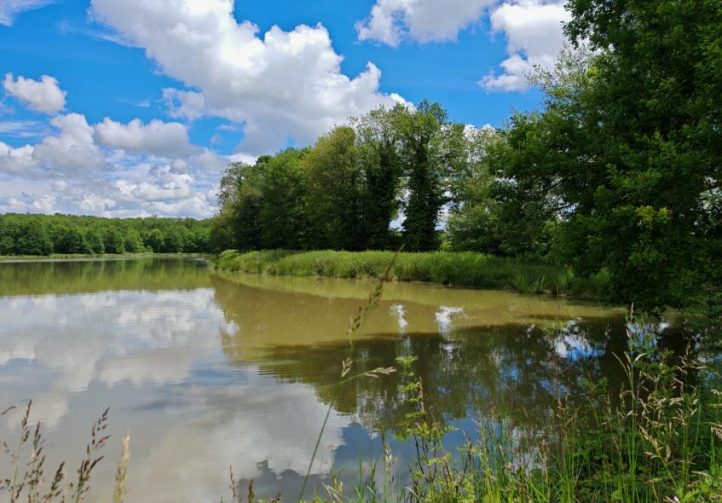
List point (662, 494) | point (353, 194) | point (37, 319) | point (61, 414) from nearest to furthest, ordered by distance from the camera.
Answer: point (662, 494), point (61, 414), point (37, 319), point (353, 194)

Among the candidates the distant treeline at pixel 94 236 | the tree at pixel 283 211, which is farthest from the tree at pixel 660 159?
the distant treeline at pixel 94 236

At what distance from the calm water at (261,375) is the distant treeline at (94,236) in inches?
3126

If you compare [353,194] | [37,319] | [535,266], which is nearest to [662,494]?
[37,319]

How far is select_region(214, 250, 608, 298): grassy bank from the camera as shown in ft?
59.6

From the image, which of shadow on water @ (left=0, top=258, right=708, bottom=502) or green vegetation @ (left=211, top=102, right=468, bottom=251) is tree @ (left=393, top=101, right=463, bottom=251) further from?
shadow on water @ (left=0, top=258, right=708, bottom=502)

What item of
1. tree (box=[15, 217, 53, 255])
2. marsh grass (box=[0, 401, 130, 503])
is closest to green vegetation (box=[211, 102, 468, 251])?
marsh grass (box=[0, 401, 130, 503])

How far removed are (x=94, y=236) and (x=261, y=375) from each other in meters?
98.1

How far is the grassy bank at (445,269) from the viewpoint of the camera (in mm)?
18172

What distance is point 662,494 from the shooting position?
272 centimetres

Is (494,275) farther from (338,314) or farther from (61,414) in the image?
(61,414)

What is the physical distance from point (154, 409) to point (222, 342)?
173 inches

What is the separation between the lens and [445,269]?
76.1ft

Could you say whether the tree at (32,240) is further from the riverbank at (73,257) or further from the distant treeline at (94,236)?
the riverbank at (73,257)

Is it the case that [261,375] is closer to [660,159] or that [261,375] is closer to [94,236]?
[660,159]
